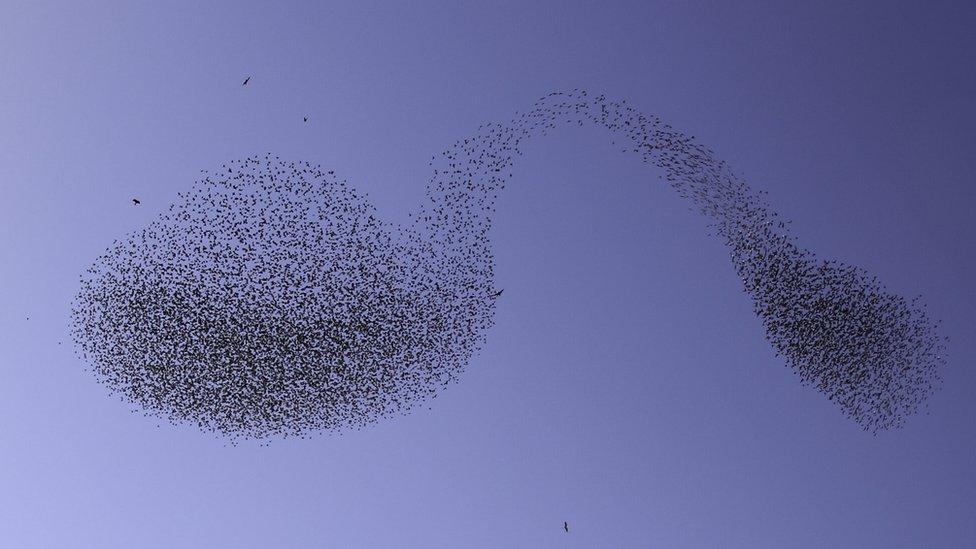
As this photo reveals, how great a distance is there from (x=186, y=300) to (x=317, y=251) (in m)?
2.23

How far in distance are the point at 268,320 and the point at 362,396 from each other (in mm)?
1937

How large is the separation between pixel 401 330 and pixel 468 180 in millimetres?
2707

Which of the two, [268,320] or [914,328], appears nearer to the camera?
[268,320]

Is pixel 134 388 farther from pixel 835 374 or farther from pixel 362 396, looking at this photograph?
pixel 835 374

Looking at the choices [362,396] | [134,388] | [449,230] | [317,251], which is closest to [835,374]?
[449,230]

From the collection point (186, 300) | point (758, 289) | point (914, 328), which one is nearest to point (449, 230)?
point (186, 300)

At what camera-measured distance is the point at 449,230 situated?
43.8ft

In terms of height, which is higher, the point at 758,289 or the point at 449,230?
the point at 449,230

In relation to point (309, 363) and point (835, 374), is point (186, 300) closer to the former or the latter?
point (309, 363)

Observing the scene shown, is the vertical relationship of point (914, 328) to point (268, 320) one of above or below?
below

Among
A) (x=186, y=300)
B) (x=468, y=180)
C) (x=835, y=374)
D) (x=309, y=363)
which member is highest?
(x=468, y=180)

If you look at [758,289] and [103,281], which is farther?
[758,289]

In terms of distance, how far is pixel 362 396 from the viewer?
13.2 metres

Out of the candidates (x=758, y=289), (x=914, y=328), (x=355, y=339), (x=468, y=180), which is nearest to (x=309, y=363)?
(x=355, y=339)
